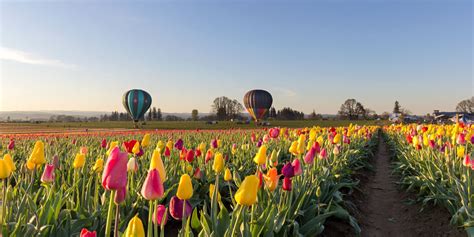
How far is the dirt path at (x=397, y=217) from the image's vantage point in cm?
482

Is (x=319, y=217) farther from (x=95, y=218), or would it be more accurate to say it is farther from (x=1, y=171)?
(x=1, y=171)

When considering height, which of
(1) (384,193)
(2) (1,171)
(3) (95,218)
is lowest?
(1) (384,193)

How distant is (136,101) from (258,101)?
1652 cm

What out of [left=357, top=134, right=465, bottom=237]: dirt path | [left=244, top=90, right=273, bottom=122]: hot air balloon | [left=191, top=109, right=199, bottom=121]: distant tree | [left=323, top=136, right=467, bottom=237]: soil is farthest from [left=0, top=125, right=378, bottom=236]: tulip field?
[left=191, top=109, right=199, bottom=121]: distant tree

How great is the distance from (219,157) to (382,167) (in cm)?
1016

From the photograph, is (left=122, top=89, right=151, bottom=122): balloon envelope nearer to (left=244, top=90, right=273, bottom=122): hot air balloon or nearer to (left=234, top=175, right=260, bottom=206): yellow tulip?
(left=244, top=90, right=273, bottom=122): hot air balloon

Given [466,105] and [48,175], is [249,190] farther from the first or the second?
[466,105]

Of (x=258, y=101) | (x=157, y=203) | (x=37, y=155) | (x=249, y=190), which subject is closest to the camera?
(x=249, y=190)

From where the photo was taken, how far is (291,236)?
3.23 meters

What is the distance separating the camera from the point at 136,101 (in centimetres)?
3862

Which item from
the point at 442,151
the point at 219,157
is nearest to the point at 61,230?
the point at 219,157

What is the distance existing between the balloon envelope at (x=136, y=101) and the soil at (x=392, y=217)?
33.9 m

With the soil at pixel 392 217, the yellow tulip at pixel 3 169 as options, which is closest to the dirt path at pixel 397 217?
the soil at pixel 392 217

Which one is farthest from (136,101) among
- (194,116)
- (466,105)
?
(466,105)
